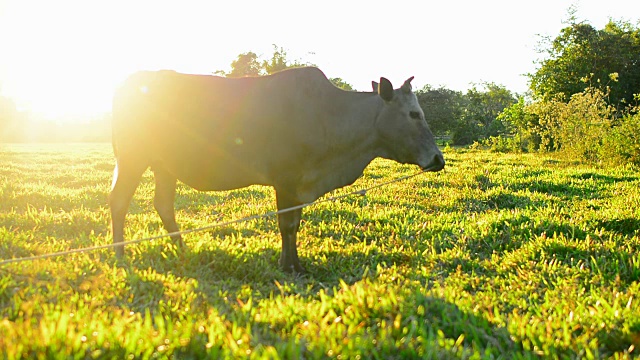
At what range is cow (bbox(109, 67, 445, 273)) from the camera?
470cm

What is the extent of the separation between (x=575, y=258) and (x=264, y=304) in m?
3.44

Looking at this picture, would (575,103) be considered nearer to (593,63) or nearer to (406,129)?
(593,63)

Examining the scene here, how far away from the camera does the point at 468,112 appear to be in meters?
61.6

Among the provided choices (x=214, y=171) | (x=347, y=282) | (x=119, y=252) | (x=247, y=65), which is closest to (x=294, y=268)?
(x=347, y=282)

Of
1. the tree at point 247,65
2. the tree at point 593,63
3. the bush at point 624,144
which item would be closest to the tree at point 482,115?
the tree at point 593,63

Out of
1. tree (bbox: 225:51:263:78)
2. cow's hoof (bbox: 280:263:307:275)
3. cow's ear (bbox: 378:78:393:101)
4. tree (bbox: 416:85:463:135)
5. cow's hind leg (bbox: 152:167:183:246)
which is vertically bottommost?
cow's hoof (bbox: 280:263:307:275)

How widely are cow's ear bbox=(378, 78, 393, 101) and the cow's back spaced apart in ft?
1.68

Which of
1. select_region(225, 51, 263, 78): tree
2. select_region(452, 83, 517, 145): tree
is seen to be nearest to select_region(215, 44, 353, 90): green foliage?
select_region(225, 51, 263, 78): tree

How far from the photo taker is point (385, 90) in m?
4.82

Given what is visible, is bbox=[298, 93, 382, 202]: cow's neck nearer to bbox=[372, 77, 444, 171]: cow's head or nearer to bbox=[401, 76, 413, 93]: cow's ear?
bbox=[372, 77, 444, 171]: cow's head

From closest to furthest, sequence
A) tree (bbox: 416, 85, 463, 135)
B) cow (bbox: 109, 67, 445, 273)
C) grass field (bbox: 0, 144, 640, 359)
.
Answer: grass field (bbox: 0, 144, 640, 359) → cow (bbox: 109, 67, 445, 273) → tree (bbox: 416, 85, 463, 135)

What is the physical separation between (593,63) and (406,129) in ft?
93.1

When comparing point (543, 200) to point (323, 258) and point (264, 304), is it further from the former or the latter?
point (264, 304)

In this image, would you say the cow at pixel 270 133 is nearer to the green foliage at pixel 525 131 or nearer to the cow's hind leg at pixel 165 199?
the cow's hind leg at pixel 165 199
